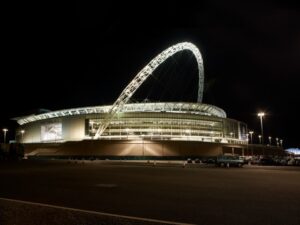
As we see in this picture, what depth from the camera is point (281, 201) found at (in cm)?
1289

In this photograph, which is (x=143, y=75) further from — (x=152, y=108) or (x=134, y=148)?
(x=134, y=148)

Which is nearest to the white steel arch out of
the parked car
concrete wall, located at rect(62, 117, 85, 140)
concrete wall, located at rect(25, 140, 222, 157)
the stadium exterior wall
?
concrete wall, located at rect(25, 140, 222, 157)

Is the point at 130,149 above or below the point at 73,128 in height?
below

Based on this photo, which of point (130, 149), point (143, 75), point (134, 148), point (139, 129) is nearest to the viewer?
point (143, 75)

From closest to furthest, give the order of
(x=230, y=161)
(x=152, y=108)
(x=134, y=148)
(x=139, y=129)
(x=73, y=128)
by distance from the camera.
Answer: (x=230, y=161) → (x=134, y=148) → (x=139, y=129) → (x=152, y=108) → (x=73, y=128)

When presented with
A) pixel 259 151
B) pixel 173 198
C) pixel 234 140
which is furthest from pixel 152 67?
pixel 173 198

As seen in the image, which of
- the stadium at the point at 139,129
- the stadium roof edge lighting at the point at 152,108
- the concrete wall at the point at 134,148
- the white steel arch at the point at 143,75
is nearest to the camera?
the white steel arch at the point at 143,75

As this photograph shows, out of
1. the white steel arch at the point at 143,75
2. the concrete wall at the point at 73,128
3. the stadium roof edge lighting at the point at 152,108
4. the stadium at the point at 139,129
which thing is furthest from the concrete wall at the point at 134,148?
the stadium roof edge lighting at the point at 152,108

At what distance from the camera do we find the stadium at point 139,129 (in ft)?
313

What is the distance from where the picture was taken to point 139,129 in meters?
107

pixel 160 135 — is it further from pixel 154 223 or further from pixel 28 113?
pixel 154 223

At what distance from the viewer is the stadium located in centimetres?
9550

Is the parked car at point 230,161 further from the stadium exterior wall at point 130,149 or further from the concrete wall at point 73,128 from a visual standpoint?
the concrete wall at point 73,128

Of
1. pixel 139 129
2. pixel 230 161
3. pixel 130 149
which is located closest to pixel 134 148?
pixel 130 149
